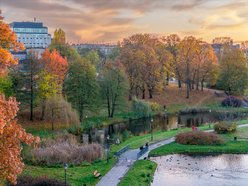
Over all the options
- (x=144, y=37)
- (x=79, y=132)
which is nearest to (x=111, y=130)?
(x=79, y=132)

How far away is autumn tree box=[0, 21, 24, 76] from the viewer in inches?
607

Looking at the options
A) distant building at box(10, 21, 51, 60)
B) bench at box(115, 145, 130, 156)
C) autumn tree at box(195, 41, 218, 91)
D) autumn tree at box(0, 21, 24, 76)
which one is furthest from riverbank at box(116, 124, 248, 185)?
distant building at box(10, 21, 51, 60)

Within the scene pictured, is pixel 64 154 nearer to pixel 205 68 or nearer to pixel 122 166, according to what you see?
pixel 122 166

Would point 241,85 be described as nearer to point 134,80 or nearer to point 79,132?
point 134,80

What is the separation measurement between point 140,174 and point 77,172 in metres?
4.57

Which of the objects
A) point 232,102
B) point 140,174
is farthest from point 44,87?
point 232,102

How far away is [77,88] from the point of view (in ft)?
188

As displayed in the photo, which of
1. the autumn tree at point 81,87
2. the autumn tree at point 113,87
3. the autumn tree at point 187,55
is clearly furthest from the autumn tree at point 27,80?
the autumn tree at point 187,55

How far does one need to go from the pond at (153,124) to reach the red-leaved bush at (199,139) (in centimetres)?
927

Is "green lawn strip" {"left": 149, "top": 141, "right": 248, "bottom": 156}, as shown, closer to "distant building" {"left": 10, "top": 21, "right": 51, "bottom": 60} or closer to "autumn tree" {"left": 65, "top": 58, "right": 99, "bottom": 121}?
"autumn tree" {"left": 65, "top": 58, "right": 99, "bottom": 121}

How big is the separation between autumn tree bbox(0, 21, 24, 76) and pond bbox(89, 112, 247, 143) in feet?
89.8

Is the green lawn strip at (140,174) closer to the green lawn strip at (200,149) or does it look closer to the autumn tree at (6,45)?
the green lawn strip at (200,149)

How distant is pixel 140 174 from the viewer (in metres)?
27.5

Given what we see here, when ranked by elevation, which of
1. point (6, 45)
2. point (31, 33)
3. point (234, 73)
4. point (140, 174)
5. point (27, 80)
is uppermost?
point (31, 33)
